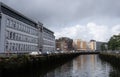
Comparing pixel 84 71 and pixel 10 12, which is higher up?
pixel 10 12

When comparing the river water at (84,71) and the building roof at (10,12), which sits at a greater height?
the building roof at (10,12)

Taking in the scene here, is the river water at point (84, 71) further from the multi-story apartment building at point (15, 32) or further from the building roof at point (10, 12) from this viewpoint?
the building roof at point (10, 12)

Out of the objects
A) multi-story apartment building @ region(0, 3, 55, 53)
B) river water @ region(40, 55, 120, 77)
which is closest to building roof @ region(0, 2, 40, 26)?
multi-story apartment building @ region(0, 3, 55, 53)

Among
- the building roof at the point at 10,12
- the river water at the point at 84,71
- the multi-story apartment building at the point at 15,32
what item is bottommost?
the river water at the point at 84,71

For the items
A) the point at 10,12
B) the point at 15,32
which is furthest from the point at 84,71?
the point at 15,32

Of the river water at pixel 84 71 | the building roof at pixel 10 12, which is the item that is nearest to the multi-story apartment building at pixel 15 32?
the building roof at pixel 10 12

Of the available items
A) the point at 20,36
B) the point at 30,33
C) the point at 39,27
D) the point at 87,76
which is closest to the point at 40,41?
the point at 39,27

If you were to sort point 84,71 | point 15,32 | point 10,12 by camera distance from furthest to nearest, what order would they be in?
point 15,32
point 10,12
point 84,71

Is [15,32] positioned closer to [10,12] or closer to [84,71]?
[10,12]

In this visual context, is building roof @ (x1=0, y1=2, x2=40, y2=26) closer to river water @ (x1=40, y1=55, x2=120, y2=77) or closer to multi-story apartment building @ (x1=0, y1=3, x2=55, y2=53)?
multi-story apartment building @ (x1=0, y1=3, x2=55, y2=53)

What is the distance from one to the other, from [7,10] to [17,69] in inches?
2007

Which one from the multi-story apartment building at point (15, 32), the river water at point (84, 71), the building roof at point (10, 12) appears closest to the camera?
the river water at point (84, 71)

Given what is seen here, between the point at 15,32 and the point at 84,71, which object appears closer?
the point at 84,71

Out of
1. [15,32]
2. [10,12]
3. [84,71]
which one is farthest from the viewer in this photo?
[15,32]
